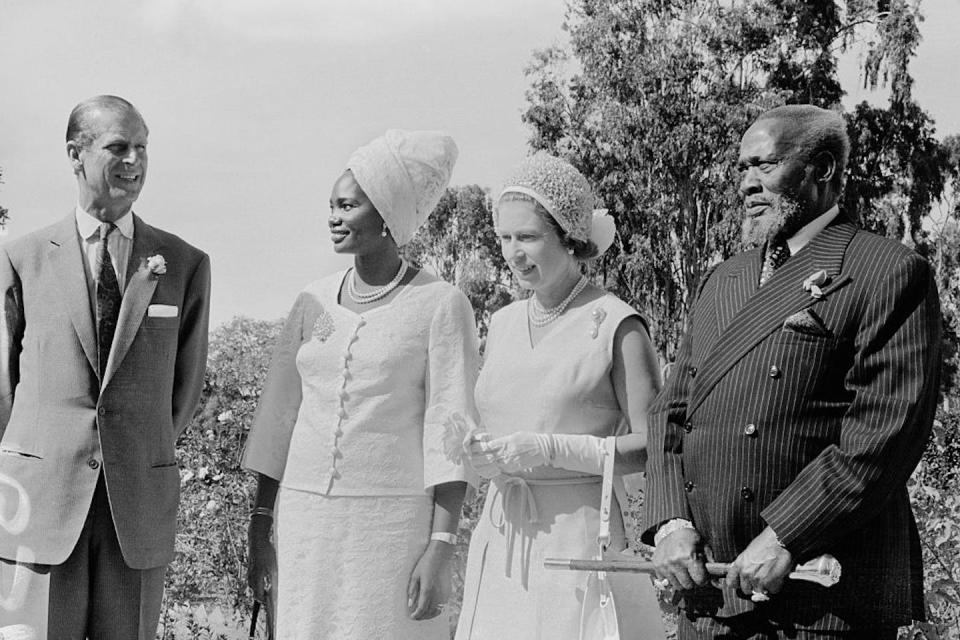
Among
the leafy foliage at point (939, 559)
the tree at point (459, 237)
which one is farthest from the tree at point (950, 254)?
the leafy foliage at point (939, 559)

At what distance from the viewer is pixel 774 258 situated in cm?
336

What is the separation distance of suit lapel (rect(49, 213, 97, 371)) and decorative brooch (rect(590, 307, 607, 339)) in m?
1.62

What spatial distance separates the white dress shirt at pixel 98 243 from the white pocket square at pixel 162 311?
0.13 metres

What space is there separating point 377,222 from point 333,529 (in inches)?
40.3

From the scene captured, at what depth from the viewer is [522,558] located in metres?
4.09

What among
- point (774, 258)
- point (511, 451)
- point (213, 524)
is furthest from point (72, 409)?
point (213, 524)

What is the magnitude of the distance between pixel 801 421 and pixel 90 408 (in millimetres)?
2307

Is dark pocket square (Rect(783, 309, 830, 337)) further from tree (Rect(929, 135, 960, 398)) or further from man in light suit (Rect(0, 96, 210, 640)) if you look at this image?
tree (Rect(929, 135, 960, 398))

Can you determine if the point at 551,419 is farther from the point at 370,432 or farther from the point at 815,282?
the point at 815,282

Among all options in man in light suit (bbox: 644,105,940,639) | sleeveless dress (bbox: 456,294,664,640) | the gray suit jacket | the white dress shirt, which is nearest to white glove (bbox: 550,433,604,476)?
sleeveless dress (bbox: 456,294,664,640)

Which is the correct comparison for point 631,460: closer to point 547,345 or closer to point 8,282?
point 547,345

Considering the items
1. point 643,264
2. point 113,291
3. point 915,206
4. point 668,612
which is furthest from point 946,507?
point 915,206

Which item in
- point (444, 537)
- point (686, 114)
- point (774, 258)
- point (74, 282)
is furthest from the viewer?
point (686, 114)

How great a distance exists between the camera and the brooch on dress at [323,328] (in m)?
4.29
